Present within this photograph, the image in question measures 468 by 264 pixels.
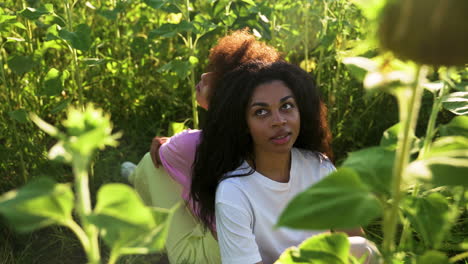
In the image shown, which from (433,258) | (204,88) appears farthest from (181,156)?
(433,258)

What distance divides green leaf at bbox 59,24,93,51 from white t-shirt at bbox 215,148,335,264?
0.71 meters

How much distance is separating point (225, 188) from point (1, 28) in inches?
39.4

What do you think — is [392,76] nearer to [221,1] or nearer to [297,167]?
[297,167]

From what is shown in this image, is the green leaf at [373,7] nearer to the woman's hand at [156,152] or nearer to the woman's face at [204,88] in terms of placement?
the woman's face at [204,88]

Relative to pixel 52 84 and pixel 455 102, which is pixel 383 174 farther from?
pixel 52 84

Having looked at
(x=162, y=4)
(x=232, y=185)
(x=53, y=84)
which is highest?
(x=162, y=4)

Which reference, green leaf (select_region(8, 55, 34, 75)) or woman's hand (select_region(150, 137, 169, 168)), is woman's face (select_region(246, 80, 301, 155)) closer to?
woman's hand (select_region(150, 137, 169, 168))

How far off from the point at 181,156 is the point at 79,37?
0.55m

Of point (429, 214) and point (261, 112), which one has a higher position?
point (261, 112)

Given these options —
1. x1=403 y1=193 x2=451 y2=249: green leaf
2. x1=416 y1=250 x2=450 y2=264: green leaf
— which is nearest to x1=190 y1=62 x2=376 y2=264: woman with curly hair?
x1=403 y1=193 x2=451 y2=249: green leaf

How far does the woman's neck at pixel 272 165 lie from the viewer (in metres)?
1.75

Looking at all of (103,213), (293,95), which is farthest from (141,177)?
(103,213)

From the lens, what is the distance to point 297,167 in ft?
5.98

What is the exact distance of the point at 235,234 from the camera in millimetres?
1605
